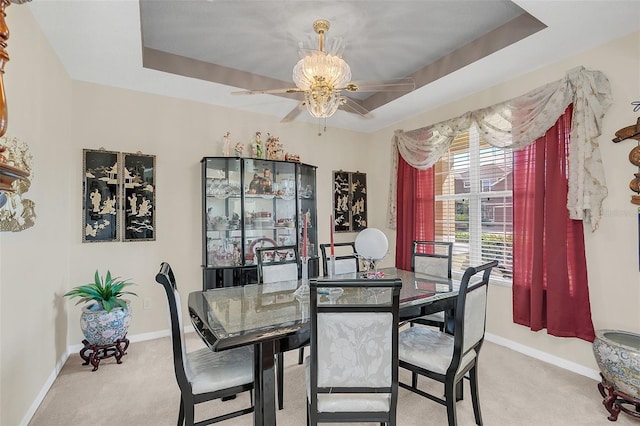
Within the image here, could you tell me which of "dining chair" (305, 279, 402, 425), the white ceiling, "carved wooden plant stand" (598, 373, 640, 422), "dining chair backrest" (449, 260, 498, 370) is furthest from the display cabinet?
"carved wooden plant stand" (598, 373, 640, 422)

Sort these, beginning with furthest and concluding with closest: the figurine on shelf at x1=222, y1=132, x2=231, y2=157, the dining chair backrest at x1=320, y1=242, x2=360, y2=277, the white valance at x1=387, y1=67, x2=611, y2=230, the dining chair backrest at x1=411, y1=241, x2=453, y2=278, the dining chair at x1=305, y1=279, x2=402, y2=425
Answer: the figurine on shelf at x1=222, y1=132, x2=231, y2=157, the dining chair backrest at x1=320, y1=242, x2=360, y2=277, the dining chair backrest at x1=411, y1=241, x2=453, y2=278, the white valance at x1=387, y1=67, x2=611, y2=230, the dining chair at x1=305, y1=279, x2=402, y2=425

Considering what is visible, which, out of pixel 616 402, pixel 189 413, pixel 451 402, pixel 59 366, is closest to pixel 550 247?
pixel 616 402

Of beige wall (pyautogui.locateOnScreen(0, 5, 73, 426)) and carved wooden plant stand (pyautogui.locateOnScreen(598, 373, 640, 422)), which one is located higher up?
beige wall (pyautogui.locateOnScreen(0, 5, 73, 426))

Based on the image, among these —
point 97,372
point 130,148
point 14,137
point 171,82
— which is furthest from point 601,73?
point 97,372

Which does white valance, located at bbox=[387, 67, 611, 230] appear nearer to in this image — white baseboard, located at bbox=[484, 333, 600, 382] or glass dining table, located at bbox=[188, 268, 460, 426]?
white baseboard, located at bbox=[484, 333, 600, 382]

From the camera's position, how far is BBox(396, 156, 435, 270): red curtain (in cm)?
407

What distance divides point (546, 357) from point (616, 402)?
841mm

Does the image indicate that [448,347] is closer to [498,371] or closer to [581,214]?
[498,371]

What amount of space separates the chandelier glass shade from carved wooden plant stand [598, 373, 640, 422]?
8.84 ft

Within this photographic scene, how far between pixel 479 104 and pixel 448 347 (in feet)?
8.57

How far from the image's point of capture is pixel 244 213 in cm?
368

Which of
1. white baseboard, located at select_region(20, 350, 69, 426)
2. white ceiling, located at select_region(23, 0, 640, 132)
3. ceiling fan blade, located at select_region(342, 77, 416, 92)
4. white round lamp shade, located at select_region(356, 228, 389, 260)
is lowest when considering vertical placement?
white baseboard, located at select_region(20, 350, 69, 426)

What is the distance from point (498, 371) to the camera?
2709 mm

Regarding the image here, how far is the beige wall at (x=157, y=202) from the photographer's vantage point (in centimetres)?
199
